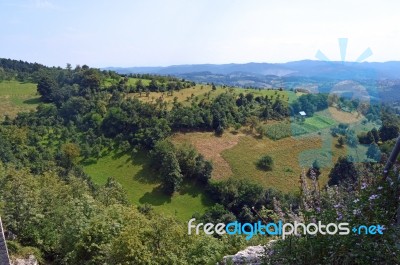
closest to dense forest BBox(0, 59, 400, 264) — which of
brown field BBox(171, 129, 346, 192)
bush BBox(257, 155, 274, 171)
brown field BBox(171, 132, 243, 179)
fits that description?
brown field BBox(171, 132, 243, 179)

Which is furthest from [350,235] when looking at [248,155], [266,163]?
[248,155]

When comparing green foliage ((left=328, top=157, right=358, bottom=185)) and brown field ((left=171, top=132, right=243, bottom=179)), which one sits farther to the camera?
brown field ((left=171, top=132, right=243, bottom=179))

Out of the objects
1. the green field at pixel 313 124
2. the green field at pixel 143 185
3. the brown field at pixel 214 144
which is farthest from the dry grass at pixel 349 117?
the brown field at pixel 214 144

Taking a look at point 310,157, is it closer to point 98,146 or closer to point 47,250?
point 47,250

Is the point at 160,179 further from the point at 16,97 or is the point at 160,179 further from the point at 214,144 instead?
the point at 16,97

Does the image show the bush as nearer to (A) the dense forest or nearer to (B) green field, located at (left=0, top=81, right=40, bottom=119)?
(A) the dense forest
